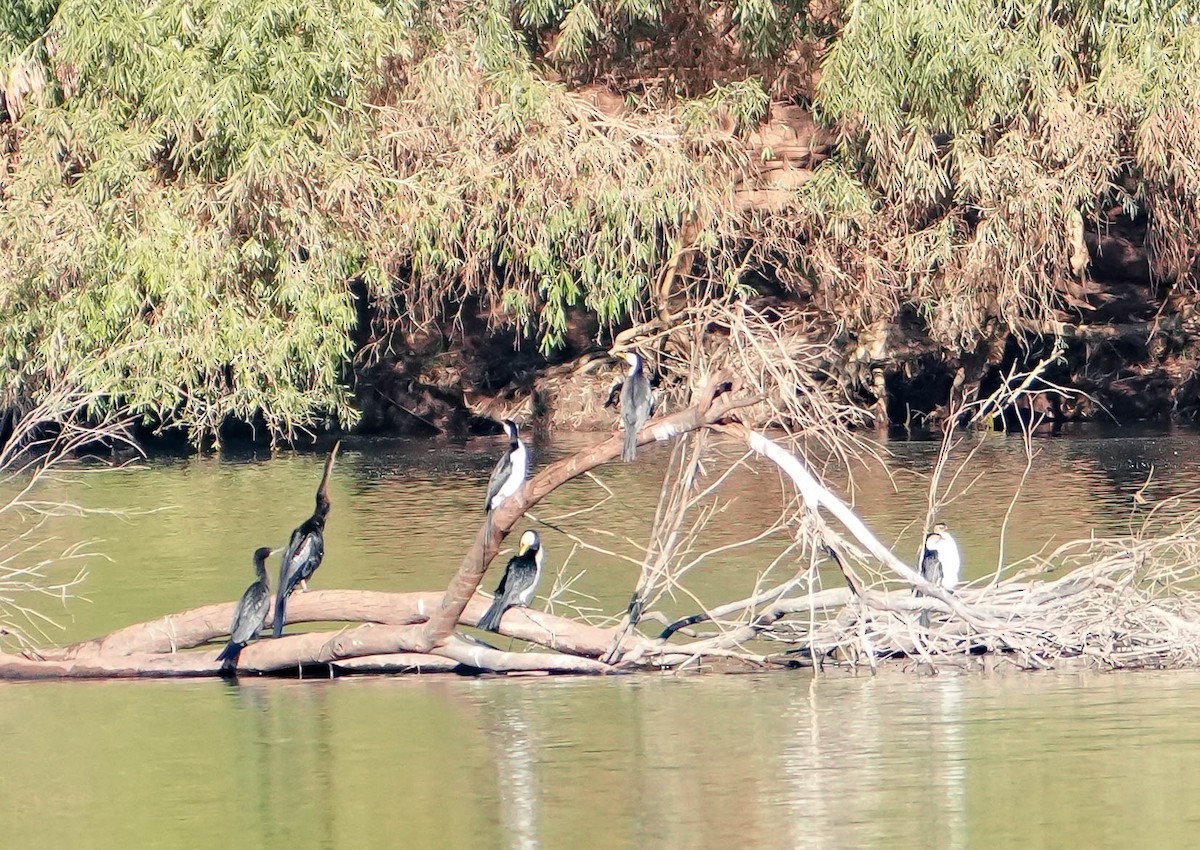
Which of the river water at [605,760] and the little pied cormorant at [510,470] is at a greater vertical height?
the little pied cormorant at [510,470]

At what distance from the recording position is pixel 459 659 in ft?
32.4

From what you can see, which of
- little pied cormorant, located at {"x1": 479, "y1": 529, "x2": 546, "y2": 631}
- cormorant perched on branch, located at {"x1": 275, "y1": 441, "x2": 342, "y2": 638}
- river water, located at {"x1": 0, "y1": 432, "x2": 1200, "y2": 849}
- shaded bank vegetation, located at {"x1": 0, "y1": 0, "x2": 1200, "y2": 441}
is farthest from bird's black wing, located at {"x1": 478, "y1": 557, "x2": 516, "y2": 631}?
shaded bank vegetation, located at {"x1": 0, "y1": 0, "x2": 1200, "y2": 441}

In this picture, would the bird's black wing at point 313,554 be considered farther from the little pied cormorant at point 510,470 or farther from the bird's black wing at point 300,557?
the little pied cormorant at point 510,470

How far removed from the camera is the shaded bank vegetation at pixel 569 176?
58.2 feet

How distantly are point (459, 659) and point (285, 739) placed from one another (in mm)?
1310

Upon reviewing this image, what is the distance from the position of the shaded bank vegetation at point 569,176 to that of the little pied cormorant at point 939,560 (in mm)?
4855

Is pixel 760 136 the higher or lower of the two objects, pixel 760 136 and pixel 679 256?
the higher

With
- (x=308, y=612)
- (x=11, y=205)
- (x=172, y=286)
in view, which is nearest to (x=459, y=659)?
(x=308, y=612)

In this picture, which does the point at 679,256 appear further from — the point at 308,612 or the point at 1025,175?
the point at 308,612

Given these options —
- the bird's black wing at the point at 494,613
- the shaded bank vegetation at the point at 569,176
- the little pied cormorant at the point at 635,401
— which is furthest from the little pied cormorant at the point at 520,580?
the shaded bank vegetation at the point at 569,176

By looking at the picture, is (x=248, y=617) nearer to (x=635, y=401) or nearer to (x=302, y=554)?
(x=302, y=554)

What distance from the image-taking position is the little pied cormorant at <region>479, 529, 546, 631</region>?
1001 cm

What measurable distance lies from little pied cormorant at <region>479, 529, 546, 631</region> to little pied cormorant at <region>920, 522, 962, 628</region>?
6.97 feet

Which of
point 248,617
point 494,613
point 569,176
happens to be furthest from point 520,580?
point 569,176
